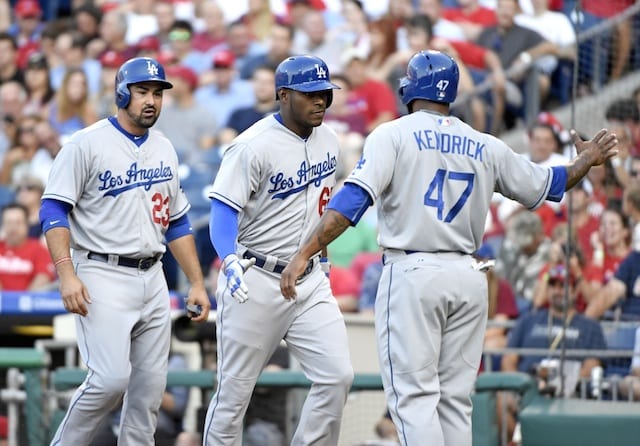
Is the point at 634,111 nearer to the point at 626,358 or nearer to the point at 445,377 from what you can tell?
the point at 626,358

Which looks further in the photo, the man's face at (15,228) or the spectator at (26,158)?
the spectator at (26,158)

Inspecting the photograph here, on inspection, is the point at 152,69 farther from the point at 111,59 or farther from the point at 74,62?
the point at 74,62

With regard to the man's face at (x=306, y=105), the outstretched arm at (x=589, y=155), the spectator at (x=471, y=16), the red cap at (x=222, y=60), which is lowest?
the outstretched arm at (x=589, y=155)

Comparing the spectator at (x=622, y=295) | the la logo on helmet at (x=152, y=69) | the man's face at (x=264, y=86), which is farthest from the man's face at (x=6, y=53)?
the la logo on helmet at (x=152, y=69)

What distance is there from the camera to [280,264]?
239 inches

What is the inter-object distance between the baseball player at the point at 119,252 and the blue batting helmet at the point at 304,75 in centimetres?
59

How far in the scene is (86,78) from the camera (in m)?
13.8

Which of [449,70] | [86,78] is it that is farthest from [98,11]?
[449,70]

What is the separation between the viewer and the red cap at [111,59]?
13875mm

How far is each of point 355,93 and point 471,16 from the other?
1.42m

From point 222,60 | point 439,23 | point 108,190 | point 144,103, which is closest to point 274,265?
point 108,190

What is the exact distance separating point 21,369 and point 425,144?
3151 millimetres

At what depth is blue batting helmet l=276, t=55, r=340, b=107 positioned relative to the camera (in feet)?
19.6

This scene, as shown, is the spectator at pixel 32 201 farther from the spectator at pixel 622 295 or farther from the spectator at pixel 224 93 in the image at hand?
the spectator at pixel 622 295
